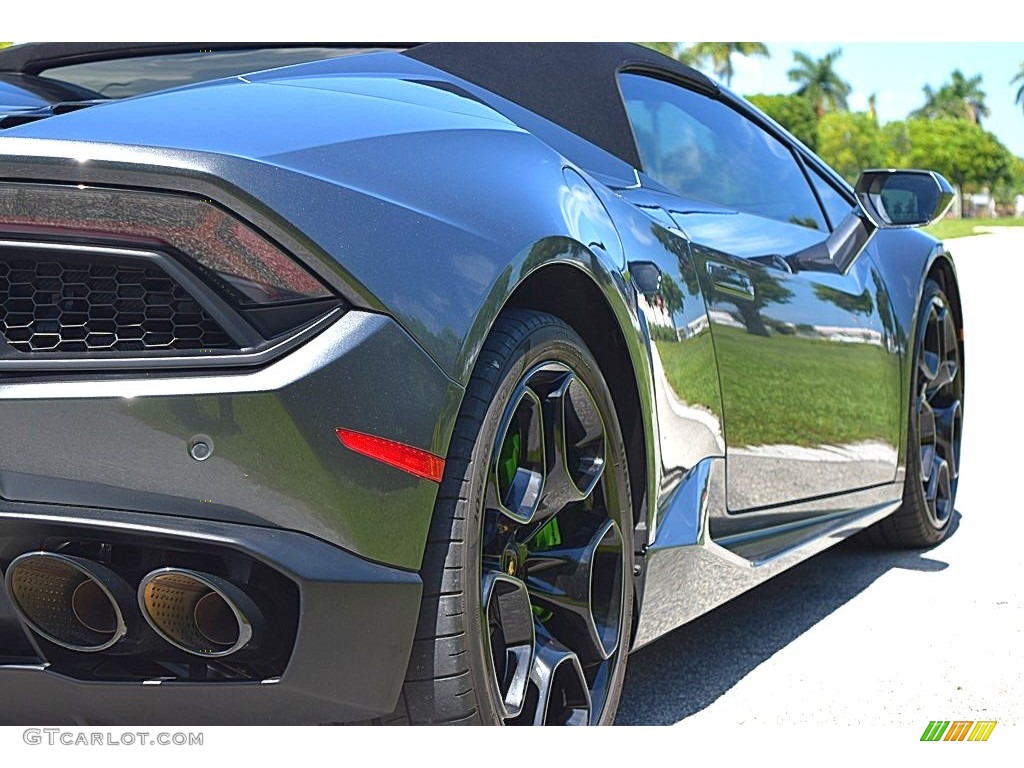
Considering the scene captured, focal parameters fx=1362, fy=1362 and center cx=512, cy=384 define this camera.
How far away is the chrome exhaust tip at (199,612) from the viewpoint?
→ 71.9 inches

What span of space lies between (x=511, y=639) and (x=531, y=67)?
141cm

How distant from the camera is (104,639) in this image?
1.88m

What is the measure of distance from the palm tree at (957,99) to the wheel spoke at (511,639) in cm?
12117

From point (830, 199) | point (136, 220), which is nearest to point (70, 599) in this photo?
point (136, 220)

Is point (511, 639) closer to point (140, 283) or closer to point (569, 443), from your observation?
point (569, 443)

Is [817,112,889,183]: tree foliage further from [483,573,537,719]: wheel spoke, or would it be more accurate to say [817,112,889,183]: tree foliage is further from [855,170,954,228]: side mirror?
[483,573,537,719]: wheel spoke

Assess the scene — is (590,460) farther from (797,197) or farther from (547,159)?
(797,197)

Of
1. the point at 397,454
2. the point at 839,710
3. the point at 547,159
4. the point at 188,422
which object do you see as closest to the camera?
the point at 188,422

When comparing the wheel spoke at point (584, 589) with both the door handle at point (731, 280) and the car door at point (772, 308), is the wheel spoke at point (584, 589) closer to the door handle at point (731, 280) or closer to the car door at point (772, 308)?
the car door at point (772, 308)

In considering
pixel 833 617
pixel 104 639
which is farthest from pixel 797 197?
pixel 104 639

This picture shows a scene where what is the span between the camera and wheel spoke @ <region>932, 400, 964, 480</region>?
5059mm

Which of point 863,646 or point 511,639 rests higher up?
point 511,639

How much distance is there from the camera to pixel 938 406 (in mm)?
5168
